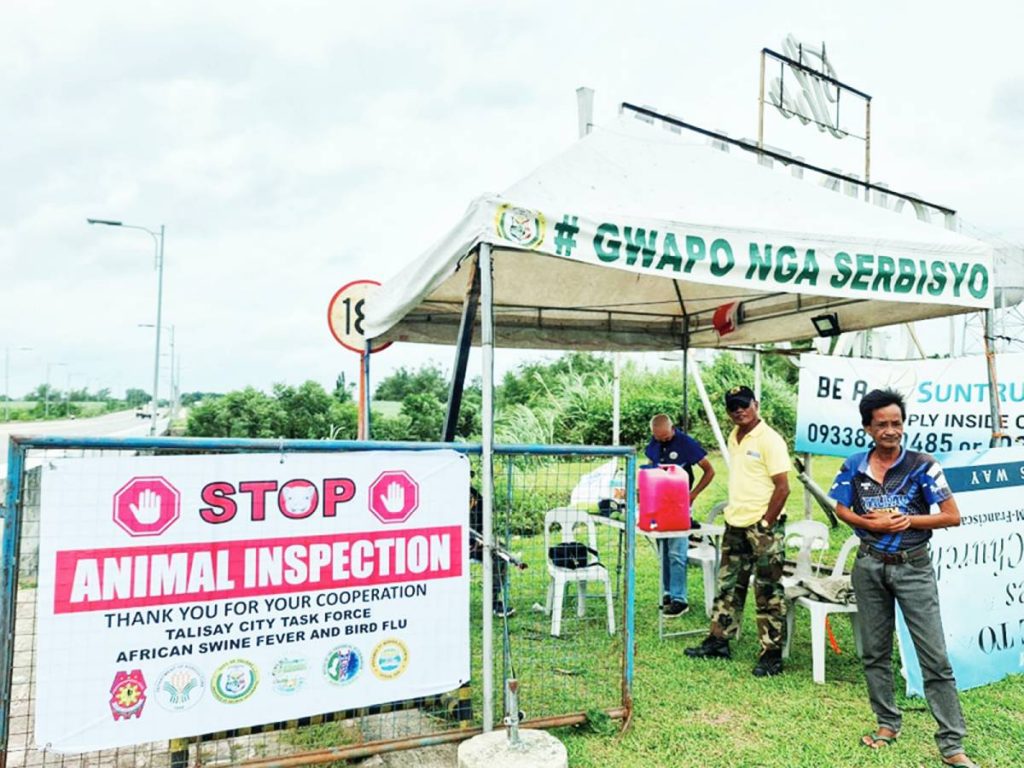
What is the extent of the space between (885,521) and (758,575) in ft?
4.48

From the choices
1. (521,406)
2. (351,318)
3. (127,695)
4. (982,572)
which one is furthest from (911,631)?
(521,406)

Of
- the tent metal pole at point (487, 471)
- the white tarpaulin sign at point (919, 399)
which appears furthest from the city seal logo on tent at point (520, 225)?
the white tarpaulin sign at point (919, 399)

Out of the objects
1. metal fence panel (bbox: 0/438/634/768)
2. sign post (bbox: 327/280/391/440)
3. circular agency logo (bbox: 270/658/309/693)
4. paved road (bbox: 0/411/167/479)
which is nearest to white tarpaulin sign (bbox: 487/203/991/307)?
metal fence panel (bbox: 0/438/634/768)

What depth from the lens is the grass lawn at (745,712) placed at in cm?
347

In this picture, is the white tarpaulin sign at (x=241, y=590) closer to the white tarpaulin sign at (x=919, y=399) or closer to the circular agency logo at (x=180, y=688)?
the circular agency logo at (x=180, y=688)

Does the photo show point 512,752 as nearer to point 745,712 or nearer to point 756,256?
point 745,712

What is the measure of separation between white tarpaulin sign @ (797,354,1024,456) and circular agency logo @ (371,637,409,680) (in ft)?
17.9

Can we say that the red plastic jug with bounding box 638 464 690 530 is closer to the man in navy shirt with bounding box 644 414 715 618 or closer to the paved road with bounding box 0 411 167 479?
the man in navy shirt with bounding box 644 414 715 618

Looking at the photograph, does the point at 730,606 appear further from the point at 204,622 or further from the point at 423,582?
the point at 204,622

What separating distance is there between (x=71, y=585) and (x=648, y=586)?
5.14 m

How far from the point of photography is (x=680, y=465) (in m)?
6.19

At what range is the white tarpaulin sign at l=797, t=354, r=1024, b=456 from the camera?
22.6ft

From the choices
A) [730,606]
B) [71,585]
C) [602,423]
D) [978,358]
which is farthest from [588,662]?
[602,423]

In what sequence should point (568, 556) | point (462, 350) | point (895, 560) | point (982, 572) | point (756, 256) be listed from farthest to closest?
point (568, 556)
point (982, 572)
point (462, 350)
point (756, 256)
point (895, 560)
